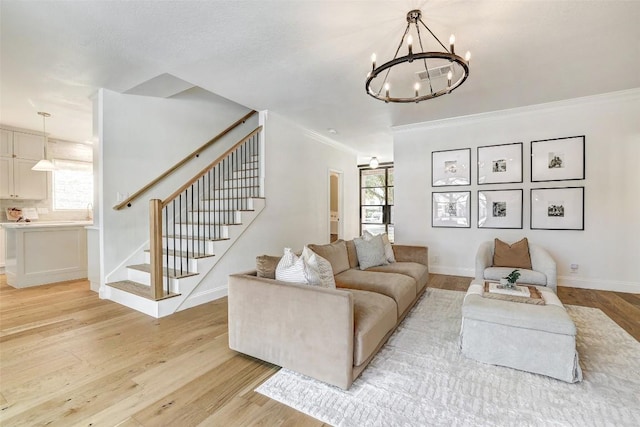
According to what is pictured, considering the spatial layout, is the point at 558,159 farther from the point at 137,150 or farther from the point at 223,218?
the point at 137,150

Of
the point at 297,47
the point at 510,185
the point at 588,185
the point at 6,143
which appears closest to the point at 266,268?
the point at 297,47

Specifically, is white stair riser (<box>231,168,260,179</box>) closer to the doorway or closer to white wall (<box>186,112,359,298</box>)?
white wall (<box>186,112,359,298</box>)

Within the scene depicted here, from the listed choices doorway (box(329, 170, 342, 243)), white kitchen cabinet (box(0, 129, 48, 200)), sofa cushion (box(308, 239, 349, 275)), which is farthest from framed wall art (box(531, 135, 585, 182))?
white kitchen cabinet (box(0, 129, 48, 200))

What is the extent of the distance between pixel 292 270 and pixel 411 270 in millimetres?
1884

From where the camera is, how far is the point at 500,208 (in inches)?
187

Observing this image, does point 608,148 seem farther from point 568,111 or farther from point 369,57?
point 369,57

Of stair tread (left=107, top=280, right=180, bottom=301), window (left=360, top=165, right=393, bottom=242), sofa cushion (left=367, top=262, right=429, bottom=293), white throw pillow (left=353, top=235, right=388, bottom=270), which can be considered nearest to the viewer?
stair tread (left=107, top=280, right=180, bottom=301)

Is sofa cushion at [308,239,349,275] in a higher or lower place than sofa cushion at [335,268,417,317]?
higher

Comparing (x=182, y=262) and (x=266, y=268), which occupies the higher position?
(x=266, y=268)

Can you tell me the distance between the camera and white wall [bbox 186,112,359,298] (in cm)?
428

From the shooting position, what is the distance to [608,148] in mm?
4125

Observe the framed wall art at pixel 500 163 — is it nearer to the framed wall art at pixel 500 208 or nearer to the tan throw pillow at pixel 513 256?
the framed wall art at pixel 500 208

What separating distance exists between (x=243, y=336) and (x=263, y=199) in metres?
2.65

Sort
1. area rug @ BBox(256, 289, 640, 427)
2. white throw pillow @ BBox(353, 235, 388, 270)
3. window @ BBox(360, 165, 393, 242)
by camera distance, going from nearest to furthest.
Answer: area rug @ BBox(256, 289, 640, 427)
white throw pillow @ BBox(353, 235, 388, 270)
window @ BBox(360, 165, 393, 242)
